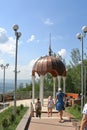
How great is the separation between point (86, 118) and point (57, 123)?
28.0 feet

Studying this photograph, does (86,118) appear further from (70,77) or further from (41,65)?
(70,77)

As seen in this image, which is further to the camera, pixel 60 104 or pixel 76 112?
pixel 76 112

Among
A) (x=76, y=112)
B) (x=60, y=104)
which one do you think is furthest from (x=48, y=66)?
(x=60, y=104)

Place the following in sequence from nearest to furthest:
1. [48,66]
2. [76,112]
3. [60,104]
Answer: [60,104] → [76,112] → [48,66]

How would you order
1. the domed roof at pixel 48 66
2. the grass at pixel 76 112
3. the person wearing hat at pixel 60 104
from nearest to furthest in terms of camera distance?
the person wearing hat at pixel 60 104, the grass at pixel 76 112, the domed roof at pixel 48 66

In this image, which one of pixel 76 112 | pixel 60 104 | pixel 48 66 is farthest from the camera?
pixel 48 66

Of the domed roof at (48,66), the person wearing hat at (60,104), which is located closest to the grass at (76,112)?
the person wearing hat at (60,104)

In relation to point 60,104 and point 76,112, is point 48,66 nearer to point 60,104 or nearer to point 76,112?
point 76,112

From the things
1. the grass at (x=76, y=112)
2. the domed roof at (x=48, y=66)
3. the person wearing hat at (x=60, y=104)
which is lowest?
the grass at (x=76, y=112)

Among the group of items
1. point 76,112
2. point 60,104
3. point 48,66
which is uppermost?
point 48,66

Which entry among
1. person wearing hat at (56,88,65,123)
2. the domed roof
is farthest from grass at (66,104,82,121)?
the domed roof

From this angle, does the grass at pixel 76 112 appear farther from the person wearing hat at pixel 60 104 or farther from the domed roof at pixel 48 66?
the domed roof at pixel 48 66

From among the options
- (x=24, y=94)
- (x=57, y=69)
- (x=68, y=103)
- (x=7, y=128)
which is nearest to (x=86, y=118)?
(x=7, y=128)

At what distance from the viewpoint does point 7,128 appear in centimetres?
1380
